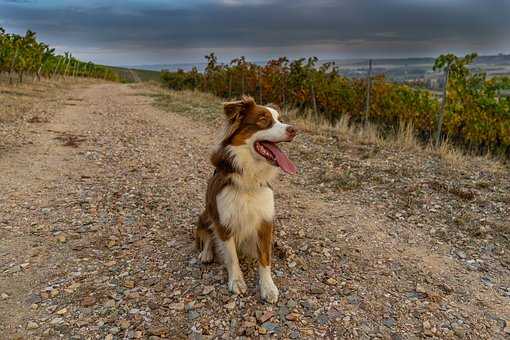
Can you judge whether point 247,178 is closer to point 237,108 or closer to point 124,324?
point 237,108

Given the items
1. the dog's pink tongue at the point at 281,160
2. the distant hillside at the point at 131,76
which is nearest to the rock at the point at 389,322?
the dog's pink tongue at the point at 281,160

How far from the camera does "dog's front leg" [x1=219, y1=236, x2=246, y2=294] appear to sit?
11.6 ft

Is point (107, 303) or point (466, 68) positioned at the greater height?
point (466, 68)

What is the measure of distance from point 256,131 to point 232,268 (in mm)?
1310

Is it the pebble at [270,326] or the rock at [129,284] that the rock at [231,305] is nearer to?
the pebble at [270,326]

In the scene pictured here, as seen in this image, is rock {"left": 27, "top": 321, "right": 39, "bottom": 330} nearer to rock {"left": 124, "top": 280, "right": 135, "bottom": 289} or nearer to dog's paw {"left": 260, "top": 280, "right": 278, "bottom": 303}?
rock {"left": 124, "top": 280, "right": 135, "bottom": 289}

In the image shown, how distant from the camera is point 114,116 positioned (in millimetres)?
13984

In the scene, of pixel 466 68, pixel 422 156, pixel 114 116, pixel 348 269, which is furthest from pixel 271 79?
pixel 348 269

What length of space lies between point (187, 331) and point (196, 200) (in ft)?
9.65

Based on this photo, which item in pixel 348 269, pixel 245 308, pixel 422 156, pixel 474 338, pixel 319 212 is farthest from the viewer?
pixel 422 156

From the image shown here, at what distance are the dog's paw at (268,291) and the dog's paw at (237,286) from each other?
0.17 meters

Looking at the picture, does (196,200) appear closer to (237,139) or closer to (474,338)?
(237,139)

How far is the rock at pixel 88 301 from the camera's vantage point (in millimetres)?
3383

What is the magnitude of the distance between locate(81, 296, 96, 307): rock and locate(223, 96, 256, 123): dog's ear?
2.04m
